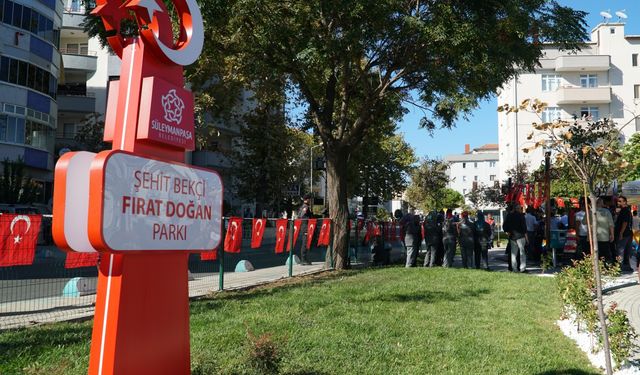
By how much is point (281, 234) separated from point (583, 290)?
792 cm

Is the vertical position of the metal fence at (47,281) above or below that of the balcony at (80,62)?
below

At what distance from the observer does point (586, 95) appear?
5378 centimetres

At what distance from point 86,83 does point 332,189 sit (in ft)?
105

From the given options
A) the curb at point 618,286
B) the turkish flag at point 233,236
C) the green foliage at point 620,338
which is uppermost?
the turkish flag at point 233,236

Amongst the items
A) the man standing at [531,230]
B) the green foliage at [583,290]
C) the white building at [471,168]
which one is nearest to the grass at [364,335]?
the green foliage at [583,290]

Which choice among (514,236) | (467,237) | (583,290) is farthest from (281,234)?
(583,290)

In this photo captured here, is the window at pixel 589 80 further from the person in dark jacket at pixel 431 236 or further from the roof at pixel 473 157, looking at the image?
the roof at pixel 473 157

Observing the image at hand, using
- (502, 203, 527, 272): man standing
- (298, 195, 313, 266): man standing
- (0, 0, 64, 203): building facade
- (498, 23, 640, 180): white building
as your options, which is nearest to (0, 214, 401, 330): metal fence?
(298, 195, 313, 266): man standing

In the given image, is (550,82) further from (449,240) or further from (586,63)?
(449,240)

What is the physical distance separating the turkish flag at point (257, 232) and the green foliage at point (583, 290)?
256 inches

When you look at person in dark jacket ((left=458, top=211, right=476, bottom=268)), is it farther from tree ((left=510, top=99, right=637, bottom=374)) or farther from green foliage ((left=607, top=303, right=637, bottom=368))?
tree ((left=510, top=99, right=637, bottom=374))

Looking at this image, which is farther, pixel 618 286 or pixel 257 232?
pixel 257 232

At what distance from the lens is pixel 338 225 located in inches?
599

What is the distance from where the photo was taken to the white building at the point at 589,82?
53.7 meters
